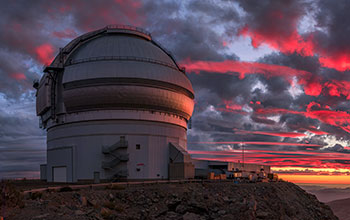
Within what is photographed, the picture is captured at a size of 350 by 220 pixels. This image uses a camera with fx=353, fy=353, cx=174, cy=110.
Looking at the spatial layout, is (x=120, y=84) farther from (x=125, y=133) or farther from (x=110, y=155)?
(x=110, y=155)

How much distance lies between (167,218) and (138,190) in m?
4.77

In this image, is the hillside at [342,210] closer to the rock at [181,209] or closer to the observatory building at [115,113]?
the observatory building at [115,113]

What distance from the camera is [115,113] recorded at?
42.6 m

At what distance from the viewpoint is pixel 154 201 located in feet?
84.7

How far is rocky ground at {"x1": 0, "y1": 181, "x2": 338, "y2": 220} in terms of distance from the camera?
18.4 metres

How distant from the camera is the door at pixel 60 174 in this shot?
147 feet

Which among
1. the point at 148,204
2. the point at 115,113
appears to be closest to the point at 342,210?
the point at 115,113

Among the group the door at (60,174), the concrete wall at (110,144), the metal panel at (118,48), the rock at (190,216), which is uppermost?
the metal panel at (118,48)

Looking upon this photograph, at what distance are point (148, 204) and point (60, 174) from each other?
2420cm

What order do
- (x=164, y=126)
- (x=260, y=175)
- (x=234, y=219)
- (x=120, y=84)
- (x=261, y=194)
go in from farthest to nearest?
1. (x=260, y=175)
2. (x=164, y=126)
3. (x=120, y=84)
4. (x=261, y=194)
5. (x=234, y=219)

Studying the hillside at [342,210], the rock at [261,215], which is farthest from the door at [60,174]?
the hillside at [342,210]

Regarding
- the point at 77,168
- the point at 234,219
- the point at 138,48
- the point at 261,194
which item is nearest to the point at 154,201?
the point at 234,219

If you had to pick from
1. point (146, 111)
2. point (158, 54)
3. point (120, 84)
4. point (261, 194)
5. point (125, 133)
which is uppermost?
point (158, 54)

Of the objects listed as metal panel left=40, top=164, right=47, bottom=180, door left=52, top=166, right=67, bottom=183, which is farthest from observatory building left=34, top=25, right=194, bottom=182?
metal panel left=40, top=164, right=47, bottom=180
